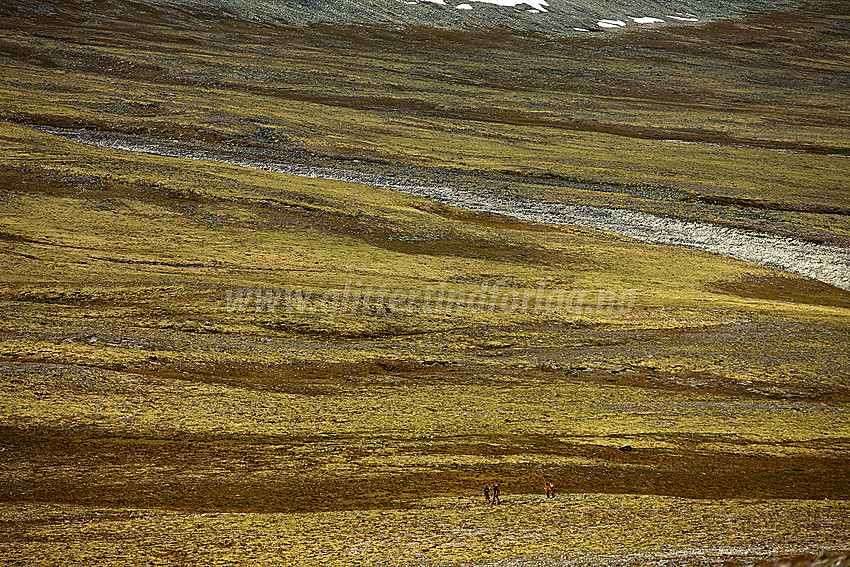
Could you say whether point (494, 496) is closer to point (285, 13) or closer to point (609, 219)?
point (609, 219)

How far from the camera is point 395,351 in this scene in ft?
152

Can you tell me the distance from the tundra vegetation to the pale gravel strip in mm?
2466

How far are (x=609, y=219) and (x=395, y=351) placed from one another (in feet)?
132

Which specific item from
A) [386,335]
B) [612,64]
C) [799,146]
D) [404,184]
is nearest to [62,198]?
[404,184]

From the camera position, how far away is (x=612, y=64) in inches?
6491

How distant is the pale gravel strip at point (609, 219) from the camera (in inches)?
2625

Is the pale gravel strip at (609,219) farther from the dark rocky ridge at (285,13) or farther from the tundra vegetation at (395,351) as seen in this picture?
the dark rocky ridge at (285,13)

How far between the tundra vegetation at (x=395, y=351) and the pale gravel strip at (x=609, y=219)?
2466 millimetres

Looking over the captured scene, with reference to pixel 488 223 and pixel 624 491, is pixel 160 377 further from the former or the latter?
pixel 488 223

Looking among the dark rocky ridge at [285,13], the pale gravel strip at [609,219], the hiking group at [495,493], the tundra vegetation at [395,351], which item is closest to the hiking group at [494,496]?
the hiking group at [495,493]

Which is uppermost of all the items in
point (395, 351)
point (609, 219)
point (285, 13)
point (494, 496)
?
point (285, 13)

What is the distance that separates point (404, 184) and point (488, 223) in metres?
16.2

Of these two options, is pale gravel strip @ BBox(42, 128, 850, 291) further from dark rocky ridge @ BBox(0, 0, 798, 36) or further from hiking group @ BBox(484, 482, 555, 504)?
dark rocky ridge @ BBox(0, 0, 798, 36)

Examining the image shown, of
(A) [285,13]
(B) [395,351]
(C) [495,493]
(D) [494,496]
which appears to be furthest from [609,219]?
(A) [285,13]
